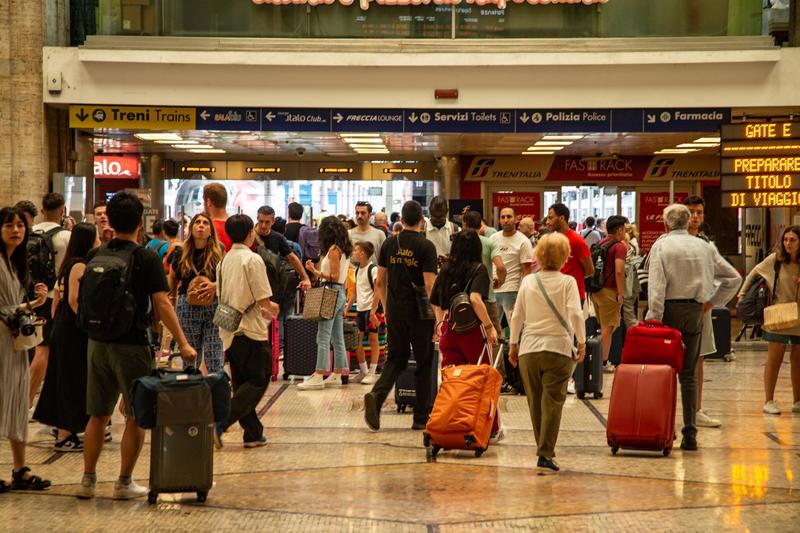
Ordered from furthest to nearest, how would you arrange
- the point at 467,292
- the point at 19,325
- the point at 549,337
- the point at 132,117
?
1. the point at 132,117
2. the point at 467,292
3. the point at 549,337
4. the point at 19,325

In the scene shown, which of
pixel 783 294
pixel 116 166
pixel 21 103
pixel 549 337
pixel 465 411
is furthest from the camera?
pixel 116 166

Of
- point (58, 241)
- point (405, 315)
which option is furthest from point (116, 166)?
point (405, 315)

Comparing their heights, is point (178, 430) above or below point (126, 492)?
above

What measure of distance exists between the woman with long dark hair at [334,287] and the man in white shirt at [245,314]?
3.26 m

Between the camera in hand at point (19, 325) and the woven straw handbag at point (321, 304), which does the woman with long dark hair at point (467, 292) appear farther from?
the camera in hand at point (19, 325)

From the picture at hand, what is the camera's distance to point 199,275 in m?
9.44

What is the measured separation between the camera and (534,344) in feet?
25.9

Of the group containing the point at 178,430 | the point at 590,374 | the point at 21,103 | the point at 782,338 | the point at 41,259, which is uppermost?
the point at 21,103

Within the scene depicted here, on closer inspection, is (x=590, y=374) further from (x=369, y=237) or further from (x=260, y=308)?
(x=260, y=308)

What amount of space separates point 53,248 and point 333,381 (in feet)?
12.7

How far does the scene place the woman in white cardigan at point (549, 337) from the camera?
7840mm

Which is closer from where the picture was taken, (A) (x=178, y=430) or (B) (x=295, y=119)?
(A) (x=178, y=430)

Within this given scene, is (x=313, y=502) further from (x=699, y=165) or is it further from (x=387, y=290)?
(x=699, y=165)

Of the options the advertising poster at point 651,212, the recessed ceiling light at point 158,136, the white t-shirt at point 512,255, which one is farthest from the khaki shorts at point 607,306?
the advertising poster at point 651,212
